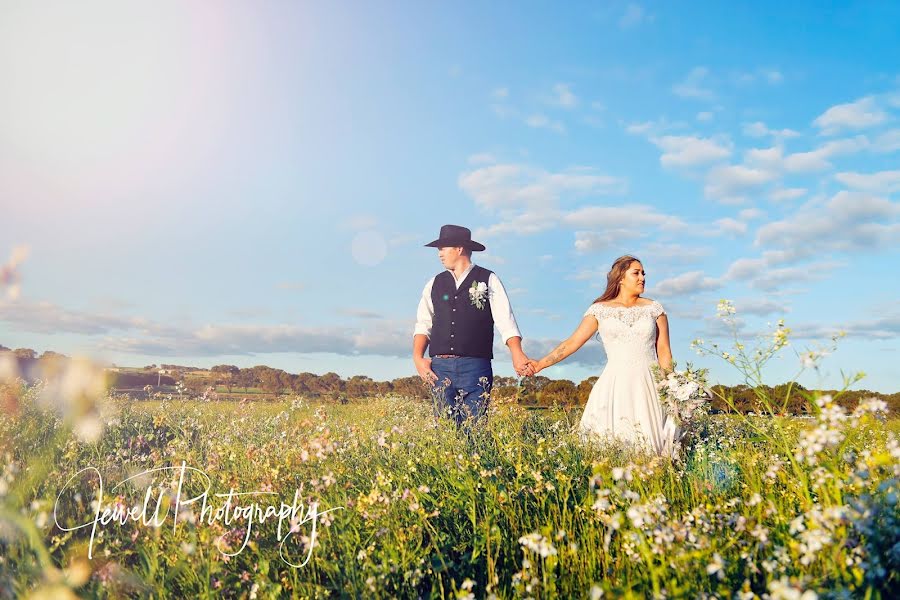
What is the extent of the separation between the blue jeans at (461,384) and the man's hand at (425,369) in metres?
0.10

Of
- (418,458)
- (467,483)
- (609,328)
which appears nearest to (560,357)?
(609,328)

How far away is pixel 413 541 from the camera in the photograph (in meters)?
4.30

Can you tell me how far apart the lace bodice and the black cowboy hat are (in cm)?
254

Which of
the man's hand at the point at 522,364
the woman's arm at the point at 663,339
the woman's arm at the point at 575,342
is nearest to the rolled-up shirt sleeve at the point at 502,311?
the man's hand at the point at 522,364

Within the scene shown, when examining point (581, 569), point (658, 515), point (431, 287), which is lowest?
point (581, 569)

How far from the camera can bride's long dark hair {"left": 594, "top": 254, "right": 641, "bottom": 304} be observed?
8.71 m

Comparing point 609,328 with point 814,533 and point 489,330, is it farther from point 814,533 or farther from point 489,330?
point 814,533

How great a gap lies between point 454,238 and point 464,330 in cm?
156

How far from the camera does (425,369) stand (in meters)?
9.75

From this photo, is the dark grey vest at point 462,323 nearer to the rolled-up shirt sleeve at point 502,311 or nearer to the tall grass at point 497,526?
the rolled-up shirt sleeve at point 502,311

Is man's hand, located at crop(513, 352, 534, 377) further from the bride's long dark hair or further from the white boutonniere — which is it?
the bride's long dark hair

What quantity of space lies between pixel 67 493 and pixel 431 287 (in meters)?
5.60

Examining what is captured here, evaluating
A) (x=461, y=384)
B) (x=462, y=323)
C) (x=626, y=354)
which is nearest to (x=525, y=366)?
(x=461, y=384)

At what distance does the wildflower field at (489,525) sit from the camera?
3.07 m
